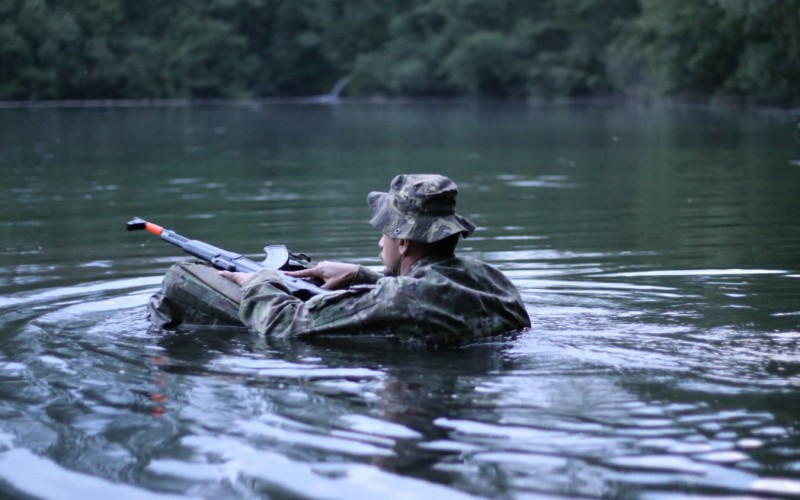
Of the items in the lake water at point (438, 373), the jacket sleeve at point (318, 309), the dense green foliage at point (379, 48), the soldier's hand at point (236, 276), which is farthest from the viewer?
the dense green foliage at point (379, 48)

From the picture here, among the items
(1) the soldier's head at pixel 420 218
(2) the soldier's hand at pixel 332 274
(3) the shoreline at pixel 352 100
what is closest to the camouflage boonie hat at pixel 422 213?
(1) the soldier's head at pixel 420 218

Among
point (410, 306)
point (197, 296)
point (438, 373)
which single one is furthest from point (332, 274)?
point (438, 373)

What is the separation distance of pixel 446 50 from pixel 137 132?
40.1 m

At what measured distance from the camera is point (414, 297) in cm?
600

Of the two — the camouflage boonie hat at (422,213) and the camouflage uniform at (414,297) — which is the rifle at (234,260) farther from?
the camouflage boonie hat at (422,213)

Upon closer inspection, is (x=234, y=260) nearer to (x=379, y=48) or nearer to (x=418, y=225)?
(x=418, y=225)

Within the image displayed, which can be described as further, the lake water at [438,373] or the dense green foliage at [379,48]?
the dense green foliage at [379,48]

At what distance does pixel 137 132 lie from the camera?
32.4m

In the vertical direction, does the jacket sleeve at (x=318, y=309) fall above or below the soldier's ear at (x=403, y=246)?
below

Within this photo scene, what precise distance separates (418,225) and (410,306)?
416mm

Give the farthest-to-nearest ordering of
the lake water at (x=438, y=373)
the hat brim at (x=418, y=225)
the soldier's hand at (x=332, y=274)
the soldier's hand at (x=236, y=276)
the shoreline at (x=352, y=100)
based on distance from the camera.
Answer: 1. the shoreline at (x=352, y=100)
2. the soldier's hand at (x=236, y=276)
3. the soldier's hand at (x=332, y=274)
4. the hat brim at (x=418, y=225)
5. the lake water at (x=438, y=373)

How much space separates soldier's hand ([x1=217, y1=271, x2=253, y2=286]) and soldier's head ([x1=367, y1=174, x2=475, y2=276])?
3.25 feet

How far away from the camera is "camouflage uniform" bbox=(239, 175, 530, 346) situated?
5965 millimetres

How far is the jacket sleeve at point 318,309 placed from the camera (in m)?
6.09
